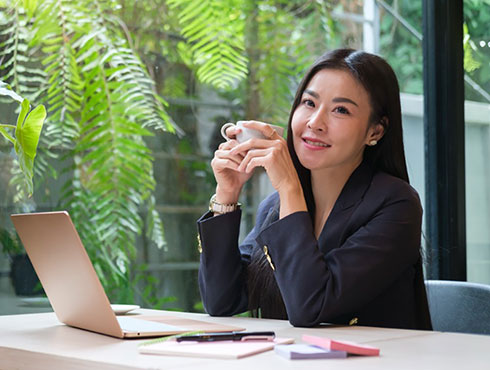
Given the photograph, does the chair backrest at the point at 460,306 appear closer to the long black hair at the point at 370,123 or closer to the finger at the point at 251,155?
the long black hair at the point at 370,123

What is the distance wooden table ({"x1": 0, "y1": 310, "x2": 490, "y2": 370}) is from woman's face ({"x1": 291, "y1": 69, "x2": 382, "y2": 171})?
17.0 inches

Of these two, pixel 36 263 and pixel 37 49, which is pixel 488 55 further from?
pixel 36 263

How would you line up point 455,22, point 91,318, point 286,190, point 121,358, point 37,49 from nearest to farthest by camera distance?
point 121,358 → point 91,318 → point 286,190 → point 37,49 → point 455,22

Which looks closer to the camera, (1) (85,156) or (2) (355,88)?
(2) (355,88)

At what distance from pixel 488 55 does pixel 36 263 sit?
6.44 ft

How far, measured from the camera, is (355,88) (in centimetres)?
179

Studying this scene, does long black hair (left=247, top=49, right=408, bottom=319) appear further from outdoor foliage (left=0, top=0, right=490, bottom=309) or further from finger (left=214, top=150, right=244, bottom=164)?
A: outdoor foliage (left=0, top=0, right=490, bottom=309)

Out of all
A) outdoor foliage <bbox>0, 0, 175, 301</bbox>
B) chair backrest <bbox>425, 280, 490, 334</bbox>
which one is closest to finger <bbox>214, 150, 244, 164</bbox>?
chair backrest <bbox>425, 280, 490, 334</bbox>

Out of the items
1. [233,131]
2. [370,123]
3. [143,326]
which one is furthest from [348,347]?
[370,123]

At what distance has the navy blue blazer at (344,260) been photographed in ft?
4.95

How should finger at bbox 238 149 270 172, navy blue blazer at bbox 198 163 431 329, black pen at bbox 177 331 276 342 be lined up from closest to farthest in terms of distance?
black pen at bbox 177 331 276 342
navy blue blazer at bbox 198 163 431 329
finger at bbox 238 149 270 172

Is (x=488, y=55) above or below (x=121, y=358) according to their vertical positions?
above

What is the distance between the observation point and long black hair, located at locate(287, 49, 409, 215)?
1.80 meters

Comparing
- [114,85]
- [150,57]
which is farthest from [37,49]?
[150,57]
